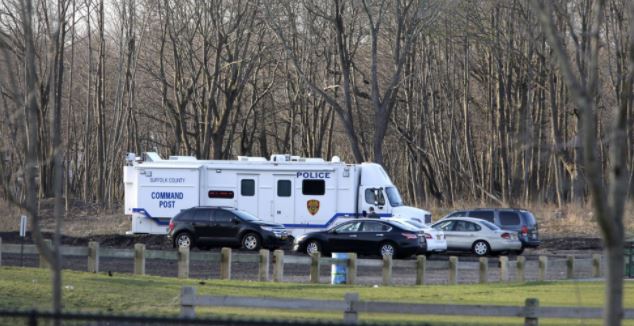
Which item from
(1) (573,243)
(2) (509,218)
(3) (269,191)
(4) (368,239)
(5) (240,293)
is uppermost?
(3) (269,191)

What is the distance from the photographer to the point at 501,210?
121 feet

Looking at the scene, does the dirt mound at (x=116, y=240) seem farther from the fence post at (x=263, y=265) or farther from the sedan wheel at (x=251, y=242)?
the fence post at (x=263, y=265)

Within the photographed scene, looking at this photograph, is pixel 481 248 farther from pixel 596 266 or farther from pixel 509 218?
pixel 596 266

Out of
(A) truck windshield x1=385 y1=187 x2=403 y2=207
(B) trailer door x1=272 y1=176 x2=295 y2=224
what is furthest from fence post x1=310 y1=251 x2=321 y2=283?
(A) truck windshield x1=385 y1=187 x2=403 y2=207

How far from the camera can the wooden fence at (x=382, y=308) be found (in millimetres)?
13055

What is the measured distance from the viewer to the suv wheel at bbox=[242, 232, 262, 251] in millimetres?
33281

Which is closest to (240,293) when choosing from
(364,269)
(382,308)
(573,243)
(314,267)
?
(314,267)

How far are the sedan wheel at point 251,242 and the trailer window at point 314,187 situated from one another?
11.5 feet

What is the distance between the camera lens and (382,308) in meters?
13.0

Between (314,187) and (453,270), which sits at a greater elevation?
(314,187)

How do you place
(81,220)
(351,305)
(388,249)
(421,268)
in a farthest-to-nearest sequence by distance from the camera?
(81,220) → (388,249) → (421,268) → (351,305)

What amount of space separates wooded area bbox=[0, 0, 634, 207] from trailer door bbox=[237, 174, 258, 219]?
1291cm

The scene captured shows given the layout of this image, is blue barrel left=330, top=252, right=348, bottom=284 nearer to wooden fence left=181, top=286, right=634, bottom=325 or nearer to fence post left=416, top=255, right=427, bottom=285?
fence post left=416, top=255, right=427, bottom=285

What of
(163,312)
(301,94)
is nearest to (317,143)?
(301,94)
